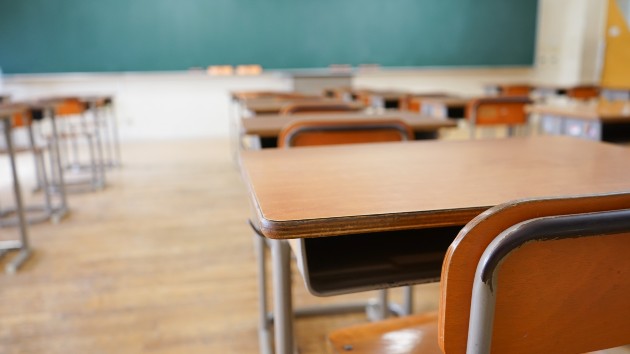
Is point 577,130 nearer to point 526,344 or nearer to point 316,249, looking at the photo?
point 316,249

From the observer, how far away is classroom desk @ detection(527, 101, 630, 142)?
228cm

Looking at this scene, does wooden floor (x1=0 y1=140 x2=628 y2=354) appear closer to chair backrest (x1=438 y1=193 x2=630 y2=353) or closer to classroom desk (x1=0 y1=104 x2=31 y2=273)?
classroom desk (x1=0 y1=104 x2=31 y2=273)

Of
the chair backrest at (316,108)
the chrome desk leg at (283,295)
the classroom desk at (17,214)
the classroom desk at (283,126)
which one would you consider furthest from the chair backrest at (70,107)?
the chrome desk leg at (283,295)

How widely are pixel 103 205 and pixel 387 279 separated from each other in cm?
334

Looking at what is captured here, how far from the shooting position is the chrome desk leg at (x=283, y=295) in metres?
1.00

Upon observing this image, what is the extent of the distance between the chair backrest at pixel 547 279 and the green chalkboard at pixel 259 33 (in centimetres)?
724

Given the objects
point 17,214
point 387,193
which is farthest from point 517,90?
point 387,193

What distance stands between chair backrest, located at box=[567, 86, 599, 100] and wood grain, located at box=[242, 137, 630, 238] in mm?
4615

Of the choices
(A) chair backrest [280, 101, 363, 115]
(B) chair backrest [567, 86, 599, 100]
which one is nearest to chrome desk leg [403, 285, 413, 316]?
(A) chair backrest [280, 101, 363, 115]

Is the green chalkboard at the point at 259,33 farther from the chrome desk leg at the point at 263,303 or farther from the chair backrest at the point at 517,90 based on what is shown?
the chrome desk leg at the point at 263,303

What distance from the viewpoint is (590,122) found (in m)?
2.36

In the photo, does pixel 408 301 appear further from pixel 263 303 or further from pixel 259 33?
pixel 259 33

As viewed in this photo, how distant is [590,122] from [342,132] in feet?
4.70

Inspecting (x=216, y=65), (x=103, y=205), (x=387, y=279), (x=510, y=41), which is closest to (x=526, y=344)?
(x=387, y=279)
